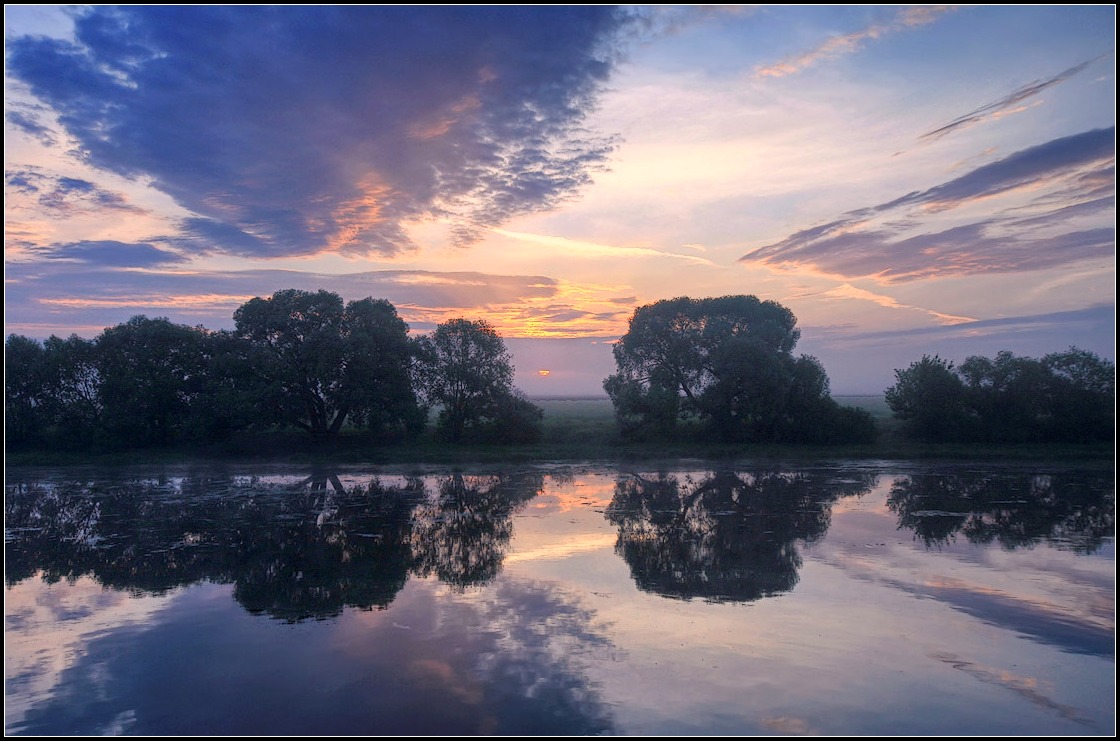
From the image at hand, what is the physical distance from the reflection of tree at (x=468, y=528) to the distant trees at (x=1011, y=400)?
25213 millimetres

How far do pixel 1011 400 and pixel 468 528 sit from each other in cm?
3508

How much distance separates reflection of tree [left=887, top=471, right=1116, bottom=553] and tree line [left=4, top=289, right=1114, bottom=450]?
1076 centimetres

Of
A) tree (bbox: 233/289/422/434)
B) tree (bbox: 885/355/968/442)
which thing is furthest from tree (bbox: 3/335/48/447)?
tree (bbox: 885/355/968/442)

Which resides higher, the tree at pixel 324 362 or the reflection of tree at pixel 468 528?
the tree at pixel 324 362

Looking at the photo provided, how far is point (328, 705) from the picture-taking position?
7.85m

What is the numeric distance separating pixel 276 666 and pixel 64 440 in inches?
1477

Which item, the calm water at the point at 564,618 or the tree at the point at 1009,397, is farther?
the tree at the point at 1009,397

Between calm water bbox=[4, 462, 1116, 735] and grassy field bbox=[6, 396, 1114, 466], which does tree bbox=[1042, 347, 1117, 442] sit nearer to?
grassy field bbox=[6, 396, 1114, 466]

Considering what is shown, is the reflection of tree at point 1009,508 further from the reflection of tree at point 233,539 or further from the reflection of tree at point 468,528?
the reflection of tree at point 233,539

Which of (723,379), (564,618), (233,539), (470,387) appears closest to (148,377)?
(470,387)

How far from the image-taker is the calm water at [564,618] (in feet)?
25.3

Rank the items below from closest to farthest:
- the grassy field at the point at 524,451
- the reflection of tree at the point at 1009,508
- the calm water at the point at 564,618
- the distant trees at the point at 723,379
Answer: the calm water at the point at 564,618
the reflection of tree at the point at 1009,508
the grassy field at the point at 524,451
the distant trees at the point at 723,379

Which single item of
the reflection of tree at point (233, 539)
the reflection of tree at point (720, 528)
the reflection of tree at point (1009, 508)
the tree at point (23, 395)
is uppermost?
the tree at point (23, 395)

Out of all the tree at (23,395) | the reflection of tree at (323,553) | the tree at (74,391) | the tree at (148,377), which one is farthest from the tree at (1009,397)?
the tree at (23,395)
